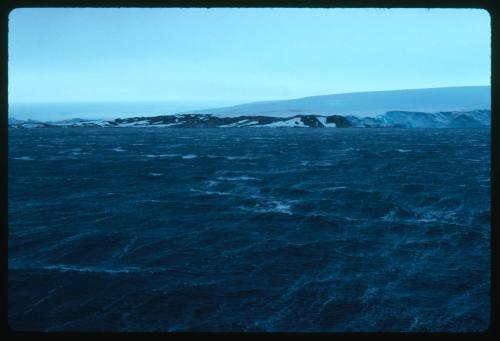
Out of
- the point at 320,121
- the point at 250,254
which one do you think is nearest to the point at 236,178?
the point at 250,254

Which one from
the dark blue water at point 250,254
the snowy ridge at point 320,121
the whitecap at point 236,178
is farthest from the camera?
the snowy ridge at point 320,121

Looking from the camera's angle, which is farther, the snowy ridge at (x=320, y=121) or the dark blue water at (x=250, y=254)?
the snowy ridge at (x=320, y=121)

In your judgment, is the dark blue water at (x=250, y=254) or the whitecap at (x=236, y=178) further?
the whitecap at (x=236, y=178)

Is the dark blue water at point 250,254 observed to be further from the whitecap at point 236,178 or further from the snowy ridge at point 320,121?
the snowy ridge at point 320,121

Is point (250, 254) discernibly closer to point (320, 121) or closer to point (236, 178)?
point (236, 178)

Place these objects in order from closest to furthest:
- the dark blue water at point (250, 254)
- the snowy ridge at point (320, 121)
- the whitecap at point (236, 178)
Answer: the dark blue water at point (250, 254), the whitecap at point (236, 178), the snowy ridge at point (320, 121)

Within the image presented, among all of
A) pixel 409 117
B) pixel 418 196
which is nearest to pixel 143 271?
pixel 418 196

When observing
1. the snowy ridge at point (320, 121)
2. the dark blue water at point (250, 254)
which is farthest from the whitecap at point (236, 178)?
the snowy ridge at point (320, 121)

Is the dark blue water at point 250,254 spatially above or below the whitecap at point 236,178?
below
